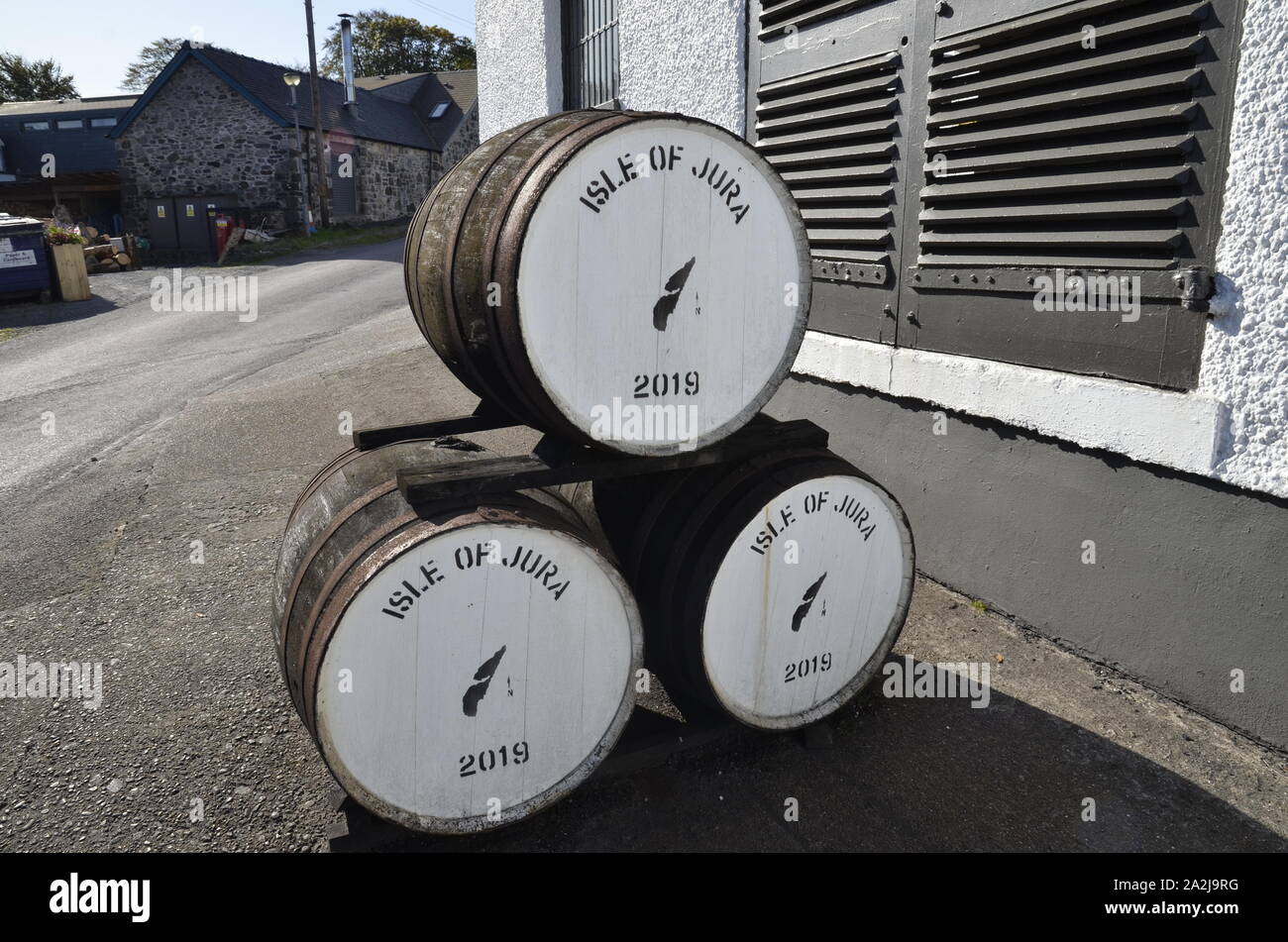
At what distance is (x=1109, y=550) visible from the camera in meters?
3.64

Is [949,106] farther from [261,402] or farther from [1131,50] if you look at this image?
[261,402]

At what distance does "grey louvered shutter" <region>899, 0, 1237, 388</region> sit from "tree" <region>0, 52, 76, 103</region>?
63.0m

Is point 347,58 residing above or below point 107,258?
above

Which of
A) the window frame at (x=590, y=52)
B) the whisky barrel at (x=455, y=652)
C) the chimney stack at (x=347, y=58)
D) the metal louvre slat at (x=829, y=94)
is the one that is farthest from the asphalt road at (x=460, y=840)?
the chimney stack at (x=347, y=58)

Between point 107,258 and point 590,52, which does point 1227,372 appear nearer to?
point 590,52

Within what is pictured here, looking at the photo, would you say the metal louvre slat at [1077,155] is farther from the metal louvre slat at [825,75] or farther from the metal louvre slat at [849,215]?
the metal louvre slat at [825,75]

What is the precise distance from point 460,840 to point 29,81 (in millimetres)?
66194

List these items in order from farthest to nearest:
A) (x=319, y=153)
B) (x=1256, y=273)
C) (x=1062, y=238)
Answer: (x=319, y=153) → (x=1062, y=238) → (x=1256, y=273)

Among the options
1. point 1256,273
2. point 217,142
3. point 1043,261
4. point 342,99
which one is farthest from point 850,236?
point 342,99

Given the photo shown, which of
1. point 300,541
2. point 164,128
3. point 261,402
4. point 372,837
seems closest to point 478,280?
point 300,541

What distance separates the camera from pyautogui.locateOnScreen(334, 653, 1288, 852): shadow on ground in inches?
106

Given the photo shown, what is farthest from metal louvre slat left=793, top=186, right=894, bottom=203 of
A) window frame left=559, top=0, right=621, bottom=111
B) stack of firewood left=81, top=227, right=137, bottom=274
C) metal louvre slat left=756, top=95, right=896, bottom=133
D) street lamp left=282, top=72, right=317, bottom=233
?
street lamp left=282, top=72, right=317, bottom=233
